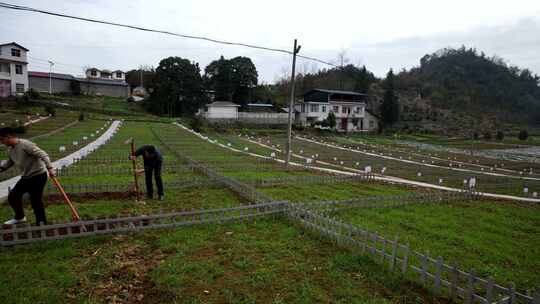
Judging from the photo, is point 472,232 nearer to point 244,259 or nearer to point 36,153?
point 244,259

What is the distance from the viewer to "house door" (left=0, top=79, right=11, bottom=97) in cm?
4536

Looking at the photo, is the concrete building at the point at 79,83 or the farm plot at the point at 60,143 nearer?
the farm plot at the point at 60,143

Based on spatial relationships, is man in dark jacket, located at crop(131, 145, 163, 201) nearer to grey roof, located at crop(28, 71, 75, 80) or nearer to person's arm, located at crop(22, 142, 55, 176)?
person's arm, located at crop(22, 142, 55, 176)

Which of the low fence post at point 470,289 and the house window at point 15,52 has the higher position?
the house window at point 15,52

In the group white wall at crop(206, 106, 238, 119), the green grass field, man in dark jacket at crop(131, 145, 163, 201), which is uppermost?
white wall at crop(206, 106, 238, 119)

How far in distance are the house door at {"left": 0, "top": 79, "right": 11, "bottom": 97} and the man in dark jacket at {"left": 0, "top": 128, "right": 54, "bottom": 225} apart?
51.7 m

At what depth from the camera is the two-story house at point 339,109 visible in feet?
199

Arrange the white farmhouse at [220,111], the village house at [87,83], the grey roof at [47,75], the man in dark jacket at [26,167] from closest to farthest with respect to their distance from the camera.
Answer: the man in dark jacket at [26,167] < the white farmhouse at [220,111] < the grey roof at [47,75] < the village house at [87,83]

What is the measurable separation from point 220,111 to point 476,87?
7614 centimetres

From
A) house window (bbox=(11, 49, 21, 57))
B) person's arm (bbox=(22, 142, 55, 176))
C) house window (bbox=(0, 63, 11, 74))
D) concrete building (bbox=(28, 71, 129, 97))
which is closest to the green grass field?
person's arm (bbox=(22, 142, 55, 176))

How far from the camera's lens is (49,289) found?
4.72 m

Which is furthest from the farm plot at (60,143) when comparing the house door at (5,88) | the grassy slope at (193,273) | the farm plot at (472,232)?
the house door at (5,88)

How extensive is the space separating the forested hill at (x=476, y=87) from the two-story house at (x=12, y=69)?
261 ft

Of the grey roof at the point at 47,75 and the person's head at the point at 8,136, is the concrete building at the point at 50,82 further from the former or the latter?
the person's head at the point at 8,136
